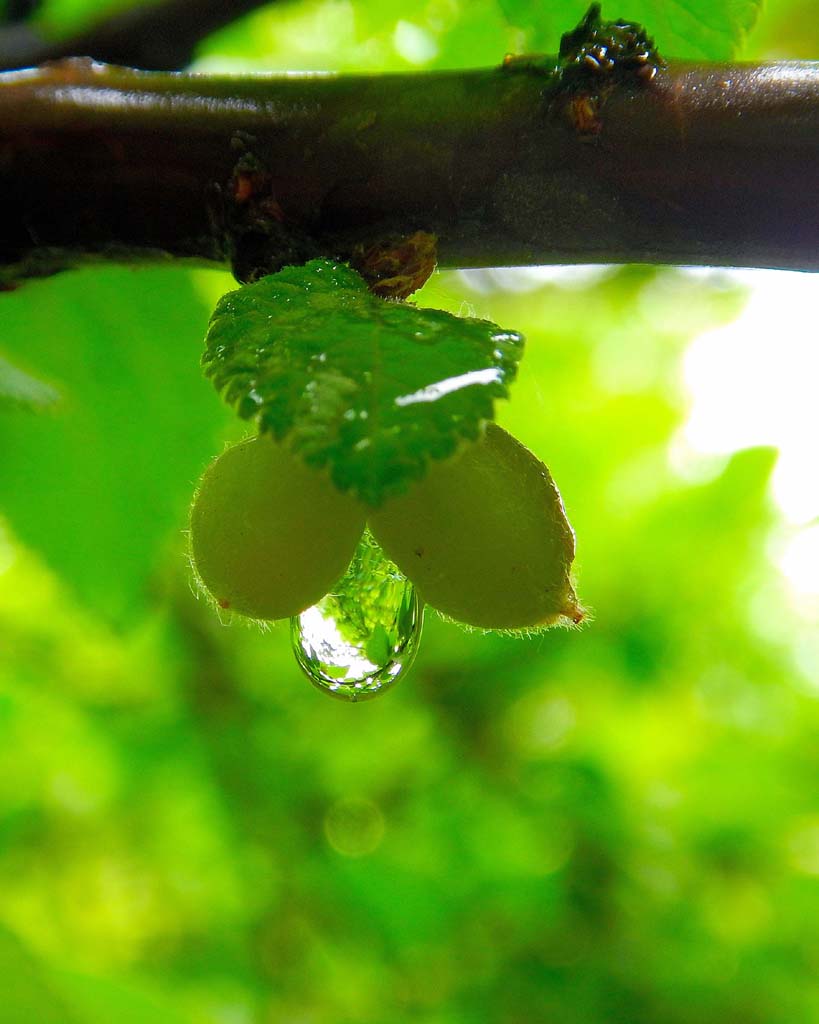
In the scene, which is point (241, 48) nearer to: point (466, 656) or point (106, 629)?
point (106, 629)

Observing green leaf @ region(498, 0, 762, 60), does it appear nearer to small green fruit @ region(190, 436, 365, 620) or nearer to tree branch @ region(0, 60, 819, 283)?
tree branch @ region(0, 60, 819, 283)

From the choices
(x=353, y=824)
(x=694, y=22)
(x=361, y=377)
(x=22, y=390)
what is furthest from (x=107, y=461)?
(x=353, y=824)

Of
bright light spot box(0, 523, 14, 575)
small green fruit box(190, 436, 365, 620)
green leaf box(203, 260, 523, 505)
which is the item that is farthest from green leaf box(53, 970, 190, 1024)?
bright light spot box(0, 523, 14, 575)

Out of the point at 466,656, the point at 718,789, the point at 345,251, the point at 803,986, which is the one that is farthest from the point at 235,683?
the point at 345,251

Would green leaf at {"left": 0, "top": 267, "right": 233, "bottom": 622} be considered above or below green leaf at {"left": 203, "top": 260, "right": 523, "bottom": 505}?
above

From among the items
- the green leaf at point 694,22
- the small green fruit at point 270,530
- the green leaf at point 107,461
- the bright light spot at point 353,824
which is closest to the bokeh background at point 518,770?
the bright light spot at point 353,824

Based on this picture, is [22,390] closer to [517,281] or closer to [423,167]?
[423,167]
